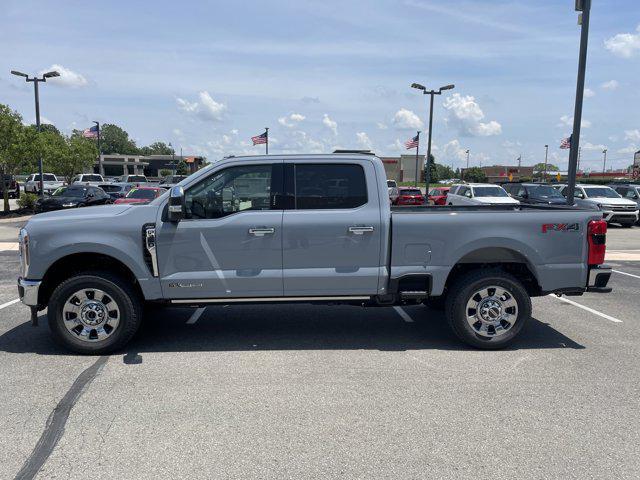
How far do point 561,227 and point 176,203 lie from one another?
3.91 m

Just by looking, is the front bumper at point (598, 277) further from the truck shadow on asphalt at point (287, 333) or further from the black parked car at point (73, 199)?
the black parked car at point (73, 199)

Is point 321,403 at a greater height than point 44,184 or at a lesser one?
lesser

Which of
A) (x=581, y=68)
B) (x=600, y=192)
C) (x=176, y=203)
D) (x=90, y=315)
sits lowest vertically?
(x=90, y=315)

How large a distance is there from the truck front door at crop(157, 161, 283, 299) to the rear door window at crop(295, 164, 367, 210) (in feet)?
0.87

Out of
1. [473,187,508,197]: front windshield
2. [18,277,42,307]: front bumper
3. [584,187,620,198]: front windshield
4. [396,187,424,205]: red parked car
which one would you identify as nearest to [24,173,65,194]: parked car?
[396,187,424,205]: red parked car

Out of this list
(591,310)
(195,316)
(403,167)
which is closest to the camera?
(195,316)

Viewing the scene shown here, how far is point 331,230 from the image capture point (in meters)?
5.20

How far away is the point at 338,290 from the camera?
5.34 meters

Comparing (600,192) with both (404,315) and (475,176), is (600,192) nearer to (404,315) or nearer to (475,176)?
(404,315)

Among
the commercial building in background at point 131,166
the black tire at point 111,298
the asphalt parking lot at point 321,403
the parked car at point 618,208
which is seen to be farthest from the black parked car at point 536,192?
the commercial building in background at point 131,166

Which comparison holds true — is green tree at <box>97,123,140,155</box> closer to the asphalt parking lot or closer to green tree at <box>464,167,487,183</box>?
green tree at <box>464,167,487,183</box>

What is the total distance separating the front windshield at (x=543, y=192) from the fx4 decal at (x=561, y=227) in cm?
1876

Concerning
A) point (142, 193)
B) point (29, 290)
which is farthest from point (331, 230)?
point (142, 193)

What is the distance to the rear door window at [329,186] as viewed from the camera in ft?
17.4
